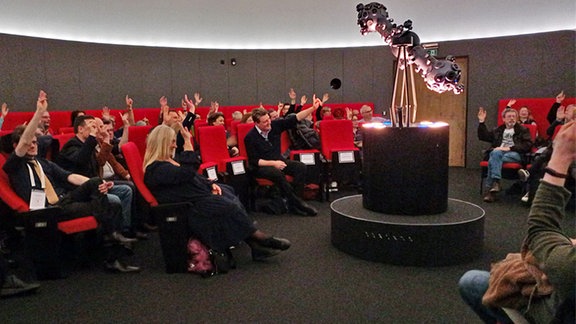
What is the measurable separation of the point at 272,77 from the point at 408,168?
6.80 metres

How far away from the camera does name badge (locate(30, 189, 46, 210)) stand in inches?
125

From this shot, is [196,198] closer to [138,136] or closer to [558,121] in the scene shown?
[138,136]

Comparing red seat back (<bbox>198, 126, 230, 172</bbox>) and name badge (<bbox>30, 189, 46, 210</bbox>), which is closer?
name badge (<bbox>30, 189, 46, 210</bbox>)

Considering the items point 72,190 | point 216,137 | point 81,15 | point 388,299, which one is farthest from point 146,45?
point 388,299

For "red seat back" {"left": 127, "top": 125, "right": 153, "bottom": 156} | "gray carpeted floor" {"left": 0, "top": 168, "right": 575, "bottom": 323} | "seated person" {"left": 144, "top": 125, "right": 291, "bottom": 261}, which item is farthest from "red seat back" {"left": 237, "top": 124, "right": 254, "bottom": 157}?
"seated person" {"left": 144, "top": 125, "right": 291, "bottom": 261}

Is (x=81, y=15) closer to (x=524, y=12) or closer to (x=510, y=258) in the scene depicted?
(x=524, y=12)

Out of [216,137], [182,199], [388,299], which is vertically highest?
[216,137]

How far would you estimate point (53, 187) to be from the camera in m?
3.53

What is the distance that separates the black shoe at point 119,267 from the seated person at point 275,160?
6.54 feet

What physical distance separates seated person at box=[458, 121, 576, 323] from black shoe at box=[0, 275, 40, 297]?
2836mm

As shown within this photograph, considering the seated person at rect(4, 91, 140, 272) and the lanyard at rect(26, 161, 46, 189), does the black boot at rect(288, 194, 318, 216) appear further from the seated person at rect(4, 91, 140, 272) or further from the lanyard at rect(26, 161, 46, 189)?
the lanyard at rect(26, 161, 46, 189)

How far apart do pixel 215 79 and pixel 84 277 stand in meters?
6.99

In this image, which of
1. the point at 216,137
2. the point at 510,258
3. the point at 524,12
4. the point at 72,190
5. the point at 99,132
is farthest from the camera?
the point at 524,12

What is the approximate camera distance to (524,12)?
792cm
